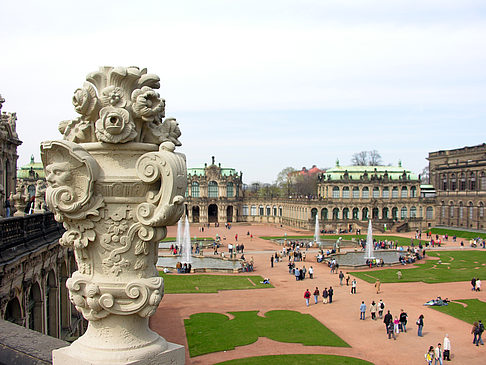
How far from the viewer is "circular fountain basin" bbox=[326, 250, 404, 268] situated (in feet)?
162

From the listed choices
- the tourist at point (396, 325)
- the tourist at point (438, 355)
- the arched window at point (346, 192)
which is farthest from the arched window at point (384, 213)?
the tourist at point (438, 355)

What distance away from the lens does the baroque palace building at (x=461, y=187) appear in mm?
90625

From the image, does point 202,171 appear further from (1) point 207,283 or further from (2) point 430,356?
(2) point 430,356

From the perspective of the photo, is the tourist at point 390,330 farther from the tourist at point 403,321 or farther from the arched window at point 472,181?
the arched window at point 472,181

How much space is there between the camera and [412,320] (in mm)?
28078

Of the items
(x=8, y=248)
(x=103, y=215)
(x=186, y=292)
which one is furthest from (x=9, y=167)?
(x=103, y=215)

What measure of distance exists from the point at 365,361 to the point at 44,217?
1490 cm

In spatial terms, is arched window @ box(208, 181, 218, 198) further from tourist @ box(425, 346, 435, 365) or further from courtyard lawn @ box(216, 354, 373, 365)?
tourist @ box(425, 346, 435, 365)

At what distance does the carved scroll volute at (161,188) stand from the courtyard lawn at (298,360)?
58.8 feet

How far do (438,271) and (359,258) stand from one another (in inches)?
427

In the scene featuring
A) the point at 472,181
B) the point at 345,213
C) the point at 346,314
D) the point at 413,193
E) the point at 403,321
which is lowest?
the point at 346,314

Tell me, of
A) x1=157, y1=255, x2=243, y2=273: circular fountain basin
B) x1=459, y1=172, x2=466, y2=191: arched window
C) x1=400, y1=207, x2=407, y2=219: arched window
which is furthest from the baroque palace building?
x1=157, y1=255, x2=243, y2=273: circular fountain basin

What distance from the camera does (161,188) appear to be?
4430 millimetres

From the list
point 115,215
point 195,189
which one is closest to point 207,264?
point 115,215
